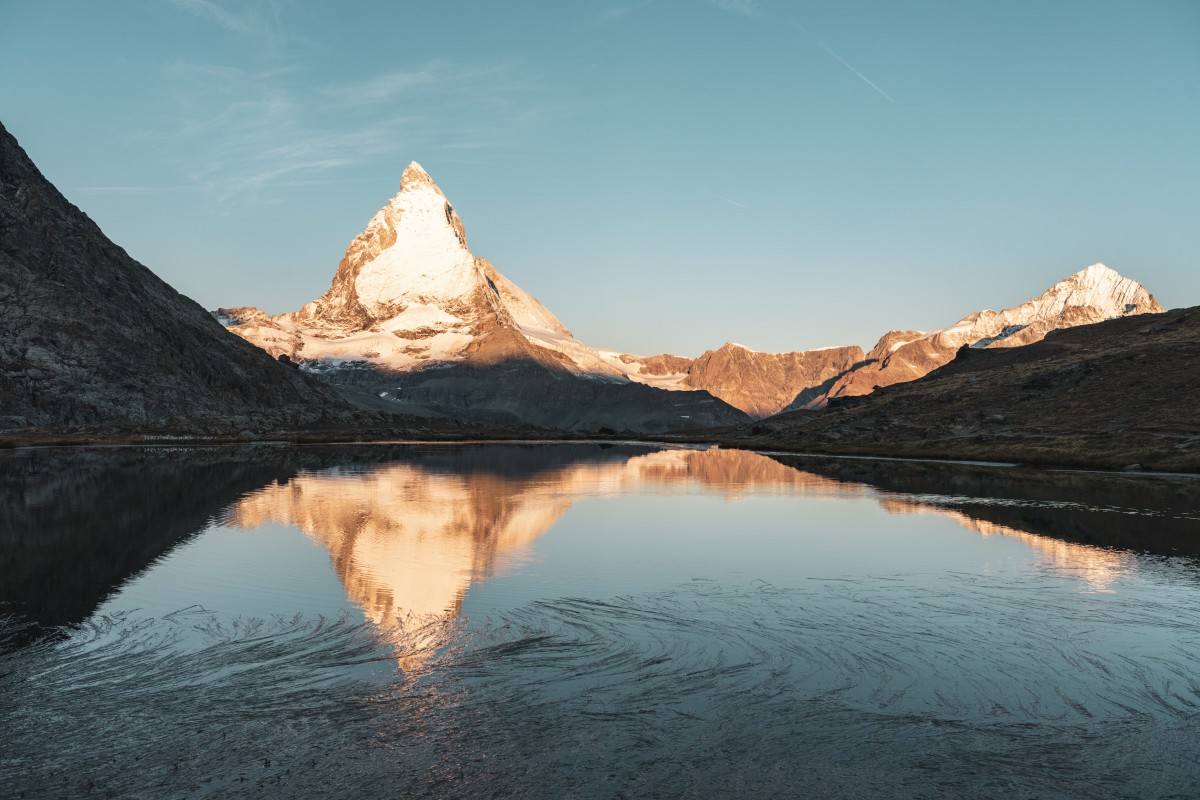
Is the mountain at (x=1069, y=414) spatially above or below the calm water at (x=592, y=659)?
above

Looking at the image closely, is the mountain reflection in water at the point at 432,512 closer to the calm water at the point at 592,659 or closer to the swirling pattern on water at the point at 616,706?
the calm water at the point at 592,659

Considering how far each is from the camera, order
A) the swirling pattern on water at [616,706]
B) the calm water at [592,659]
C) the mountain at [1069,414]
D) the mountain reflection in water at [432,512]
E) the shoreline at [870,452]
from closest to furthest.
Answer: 1. the swirling pattern on water at [616,706]
2. the calm water at [592,659]
3. the mountain reflection in water at [432,512]
4. the shoreline at [870,452]
5. the mountain at [1069,414]

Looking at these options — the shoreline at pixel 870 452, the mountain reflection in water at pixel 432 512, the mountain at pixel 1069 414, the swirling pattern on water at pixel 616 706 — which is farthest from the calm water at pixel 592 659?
the mountain at pixel 1069 414

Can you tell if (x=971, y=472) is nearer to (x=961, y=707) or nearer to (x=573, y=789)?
(x=961, y=707)

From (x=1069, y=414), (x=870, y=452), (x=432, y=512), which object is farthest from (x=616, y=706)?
(x=1069, y=414)

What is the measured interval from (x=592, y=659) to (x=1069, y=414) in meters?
141

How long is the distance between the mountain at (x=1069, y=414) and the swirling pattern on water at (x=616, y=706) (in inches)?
3429

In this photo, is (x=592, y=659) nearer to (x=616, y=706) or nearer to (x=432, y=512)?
(x=616, y=706)

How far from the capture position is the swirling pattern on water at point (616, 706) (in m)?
15.1

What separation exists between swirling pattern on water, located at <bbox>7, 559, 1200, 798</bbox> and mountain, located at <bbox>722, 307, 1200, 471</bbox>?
8710cm

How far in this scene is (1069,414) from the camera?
140m

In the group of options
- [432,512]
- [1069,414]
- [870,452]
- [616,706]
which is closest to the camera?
[616,706]

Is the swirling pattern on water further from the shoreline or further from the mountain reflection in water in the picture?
the shoreline

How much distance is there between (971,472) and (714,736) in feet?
311
